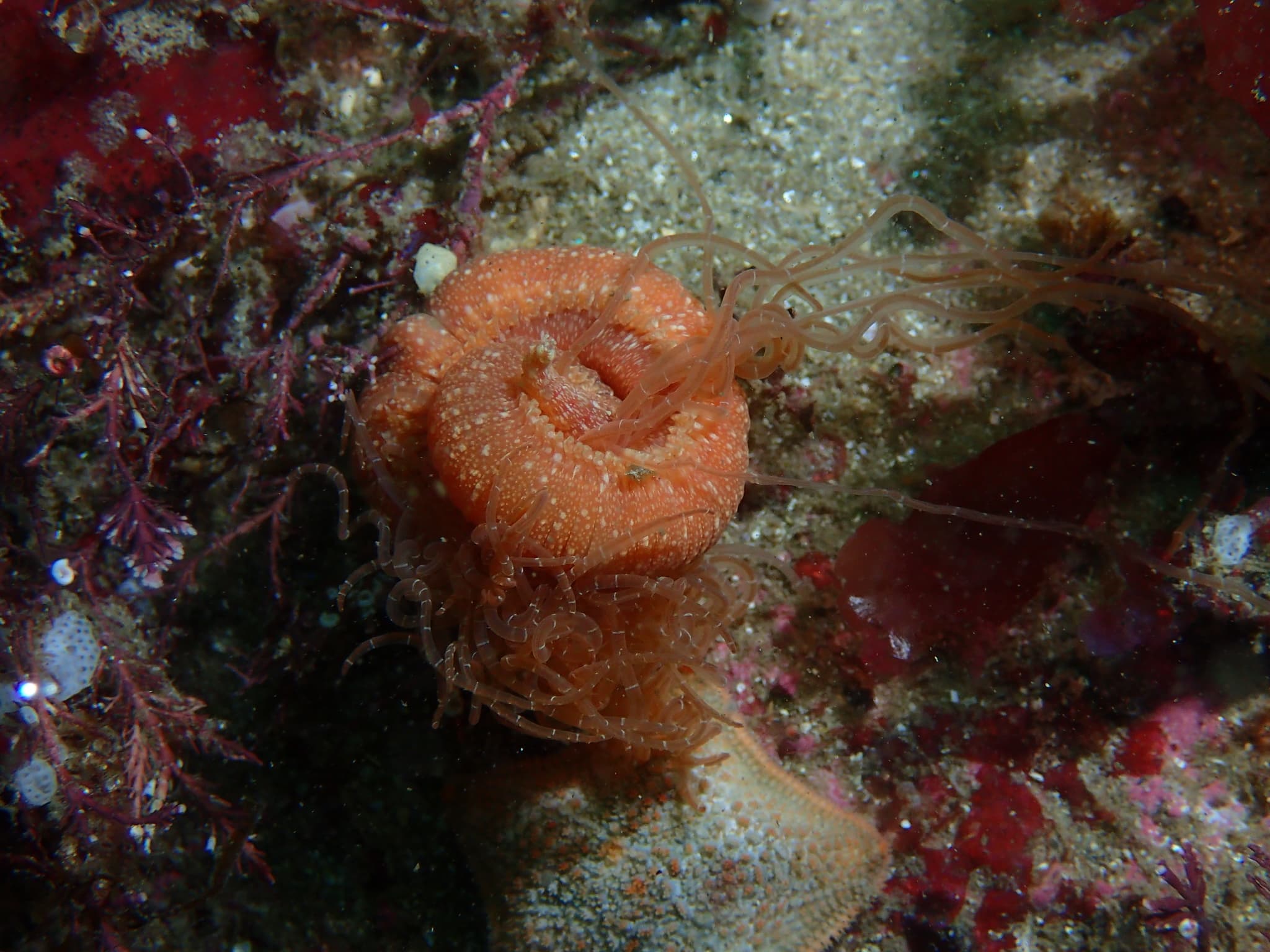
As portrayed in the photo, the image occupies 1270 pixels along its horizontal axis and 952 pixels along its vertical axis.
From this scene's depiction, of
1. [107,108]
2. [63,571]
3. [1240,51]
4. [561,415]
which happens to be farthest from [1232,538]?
[63,571]

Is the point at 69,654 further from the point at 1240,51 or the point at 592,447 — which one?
the point at 1240,51

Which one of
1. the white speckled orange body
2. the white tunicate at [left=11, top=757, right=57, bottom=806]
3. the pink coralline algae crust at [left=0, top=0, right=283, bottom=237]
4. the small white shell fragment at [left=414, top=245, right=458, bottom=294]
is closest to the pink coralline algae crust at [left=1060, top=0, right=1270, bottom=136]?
the white speckled orange body

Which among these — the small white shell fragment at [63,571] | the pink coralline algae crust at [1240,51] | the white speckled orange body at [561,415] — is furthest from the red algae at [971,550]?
the small white shell fragment at [63,571]

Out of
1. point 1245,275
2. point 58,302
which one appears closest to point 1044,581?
point 1245,275

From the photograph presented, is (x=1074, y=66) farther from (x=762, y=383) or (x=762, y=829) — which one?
(x=762, y=829)

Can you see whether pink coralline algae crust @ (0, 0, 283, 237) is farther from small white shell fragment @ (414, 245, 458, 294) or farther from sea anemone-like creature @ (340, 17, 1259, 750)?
sea anemone-like creature @ (340, 17, 1259, 750)

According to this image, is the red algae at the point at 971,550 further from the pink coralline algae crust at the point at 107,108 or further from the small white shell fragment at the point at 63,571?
the small white shell fragment at the point at 63,571
